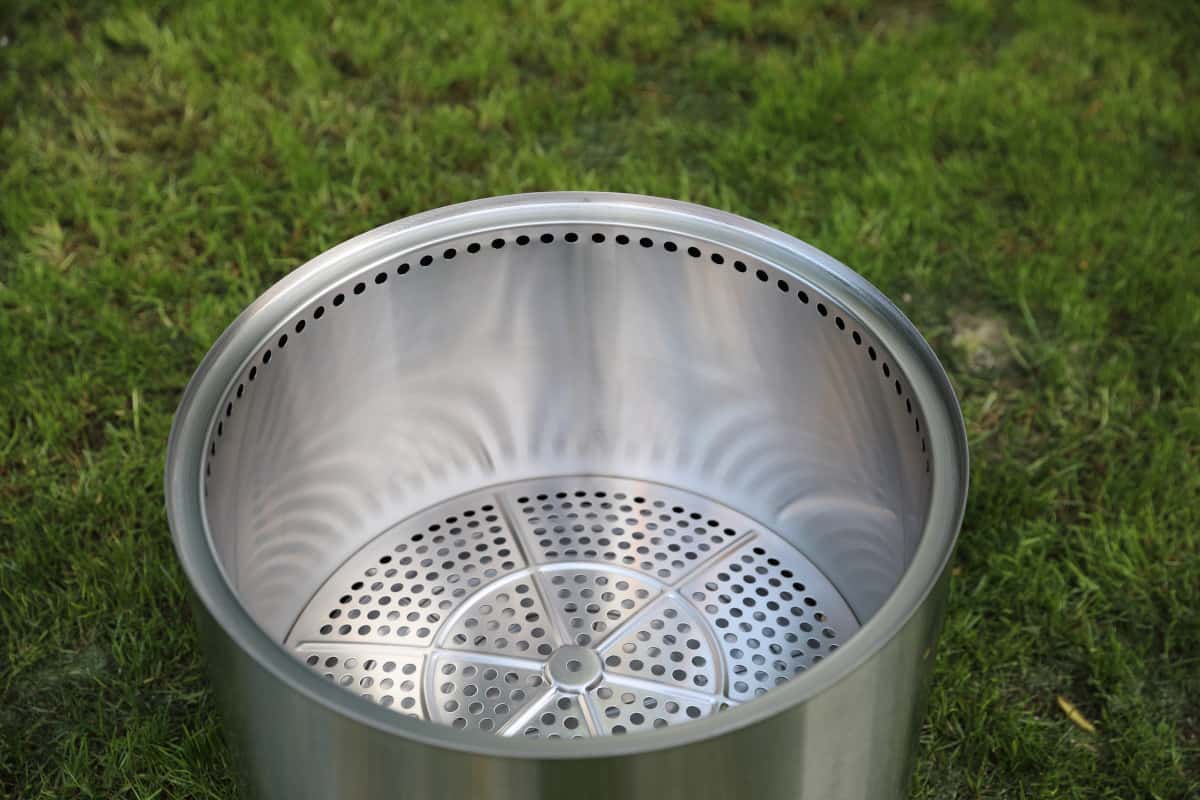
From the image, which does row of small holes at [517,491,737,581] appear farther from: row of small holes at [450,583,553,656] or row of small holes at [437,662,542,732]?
row of small holes at [437,662,542,732]

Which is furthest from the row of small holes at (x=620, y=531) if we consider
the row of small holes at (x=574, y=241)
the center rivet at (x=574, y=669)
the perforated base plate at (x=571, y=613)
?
the row of small holes at (x=574, y=241)

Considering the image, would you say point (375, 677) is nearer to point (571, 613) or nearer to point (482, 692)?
point (482, 692)

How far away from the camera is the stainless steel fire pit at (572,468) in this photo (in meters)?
1.47

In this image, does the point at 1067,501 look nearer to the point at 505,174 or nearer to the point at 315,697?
the point at 505,174

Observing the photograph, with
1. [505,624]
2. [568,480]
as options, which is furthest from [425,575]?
[568,480]

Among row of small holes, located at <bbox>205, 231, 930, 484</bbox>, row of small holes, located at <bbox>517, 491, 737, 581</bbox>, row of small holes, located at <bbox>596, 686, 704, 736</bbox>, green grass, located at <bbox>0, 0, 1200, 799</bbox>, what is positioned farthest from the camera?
green grass, located at <bbox>0, 0, 1200, 799</bbox>

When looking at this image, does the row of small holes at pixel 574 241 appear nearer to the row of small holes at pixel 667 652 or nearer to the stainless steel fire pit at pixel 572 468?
the stainless steel fire pit at pixel 572 468

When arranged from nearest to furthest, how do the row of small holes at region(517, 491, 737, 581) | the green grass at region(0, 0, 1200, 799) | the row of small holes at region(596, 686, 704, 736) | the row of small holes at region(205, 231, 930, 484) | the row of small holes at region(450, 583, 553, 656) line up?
1. the row of small holes at region(205, 231, 930, 484)
2. the row of small holes at region(596, 686, 704, 736)
3. the row of small holes at region(450, 583, 553, 656)
4. the row of small holes at region(517, 491, 737, 581)
5. the green grass at region(0, 0, 1200, 799)

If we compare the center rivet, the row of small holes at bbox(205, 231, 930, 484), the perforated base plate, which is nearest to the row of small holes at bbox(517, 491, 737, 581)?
the perforated base plate

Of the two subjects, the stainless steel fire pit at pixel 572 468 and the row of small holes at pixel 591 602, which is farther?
the row of small holes at pixel 591 602

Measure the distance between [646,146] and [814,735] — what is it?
187 centimetres

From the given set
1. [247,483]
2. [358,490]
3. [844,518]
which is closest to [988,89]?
[844,518]

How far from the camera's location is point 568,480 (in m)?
1.93

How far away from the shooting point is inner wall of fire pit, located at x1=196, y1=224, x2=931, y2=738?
62.4 inches
